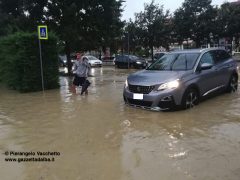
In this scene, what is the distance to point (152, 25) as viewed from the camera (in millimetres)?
38000

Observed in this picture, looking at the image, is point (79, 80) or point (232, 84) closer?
point (232, 84)

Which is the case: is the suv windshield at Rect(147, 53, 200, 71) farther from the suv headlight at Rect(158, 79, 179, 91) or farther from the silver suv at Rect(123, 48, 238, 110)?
the suv headlight at Rect(158, 79, 179, 91)

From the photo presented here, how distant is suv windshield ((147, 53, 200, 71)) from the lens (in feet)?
32.0

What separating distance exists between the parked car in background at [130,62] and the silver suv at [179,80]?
66.3 feet

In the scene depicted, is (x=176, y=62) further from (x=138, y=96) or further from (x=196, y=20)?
(x=196, y=20)

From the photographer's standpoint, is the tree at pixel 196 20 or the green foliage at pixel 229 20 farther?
the tree at pixel 196 20

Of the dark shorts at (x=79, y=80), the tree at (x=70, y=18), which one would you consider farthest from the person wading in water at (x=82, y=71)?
the tree at (x=70, y=18)

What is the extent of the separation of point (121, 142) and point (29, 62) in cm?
873

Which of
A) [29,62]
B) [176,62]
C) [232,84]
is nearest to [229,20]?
[232,84]

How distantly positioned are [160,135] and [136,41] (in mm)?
33086

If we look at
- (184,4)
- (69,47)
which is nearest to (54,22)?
→ (69,47)

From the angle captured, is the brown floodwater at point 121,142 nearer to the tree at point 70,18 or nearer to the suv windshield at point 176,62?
the suv windshield at point 176,62

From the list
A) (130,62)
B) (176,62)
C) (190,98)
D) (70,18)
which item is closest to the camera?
(190,98)

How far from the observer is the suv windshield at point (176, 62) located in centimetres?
974
